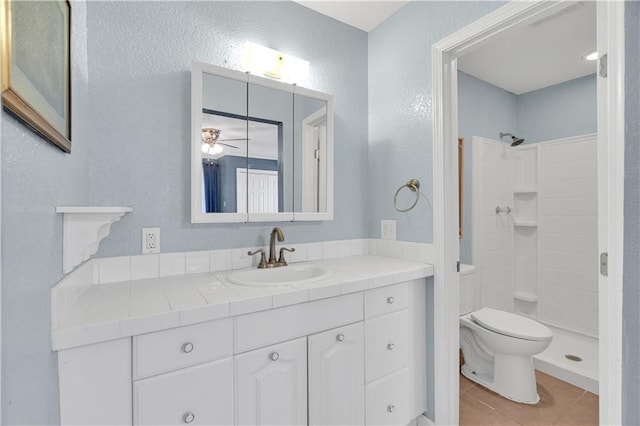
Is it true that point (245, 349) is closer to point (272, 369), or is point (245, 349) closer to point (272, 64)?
point (272, 369)

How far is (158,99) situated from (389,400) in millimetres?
1750

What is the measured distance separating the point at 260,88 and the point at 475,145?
1972mm

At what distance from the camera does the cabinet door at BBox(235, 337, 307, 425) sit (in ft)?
3.38

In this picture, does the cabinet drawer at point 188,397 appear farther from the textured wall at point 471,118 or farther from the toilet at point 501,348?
the textured wall at point 471,118

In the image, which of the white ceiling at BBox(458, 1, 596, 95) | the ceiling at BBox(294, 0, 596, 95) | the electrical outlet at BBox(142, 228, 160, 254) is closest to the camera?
the electrical outlet at BBox(142, 228, 160, 254)

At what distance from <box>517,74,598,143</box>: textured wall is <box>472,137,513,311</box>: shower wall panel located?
1.17 feet

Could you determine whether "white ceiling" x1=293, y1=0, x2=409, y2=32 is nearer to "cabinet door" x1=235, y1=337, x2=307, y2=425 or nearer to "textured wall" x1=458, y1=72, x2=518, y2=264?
"textured wall" x1=458, y1=72, x2=518, y2=264

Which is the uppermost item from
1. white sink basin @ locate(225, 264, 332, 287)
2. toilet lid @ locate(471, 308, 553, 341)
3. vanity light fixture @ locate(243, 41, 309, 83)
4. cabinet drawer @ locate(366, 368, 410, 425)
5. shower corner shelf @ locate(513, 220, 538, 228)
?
vanity light fixture @ locate(243, 41, 309, 83)

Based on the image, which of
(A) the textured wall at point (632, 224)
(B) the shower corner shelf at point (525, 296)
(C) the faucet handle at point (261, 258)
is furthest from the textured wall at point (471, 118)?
(C) the faucet handle at point (261, 258)

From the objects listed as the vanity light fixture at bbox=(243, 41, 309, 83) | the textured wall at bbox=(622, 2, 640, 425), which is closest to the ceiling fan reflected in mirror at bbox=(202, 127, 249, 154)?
the vanity light fixture at bbox=(243, 41, 309, 83)

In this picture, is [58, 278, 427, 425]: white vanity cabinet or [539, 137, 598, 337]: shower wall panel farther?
[539, 137, 598, 337]: shower wall panel

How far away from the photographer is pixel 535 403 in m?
1.87

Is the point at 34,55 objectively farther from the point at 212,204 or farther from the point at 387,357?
the point at 387,357

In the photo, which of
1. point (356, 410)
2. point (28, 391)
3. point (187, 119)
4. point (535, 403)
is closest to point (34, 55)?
point (28, 391)
